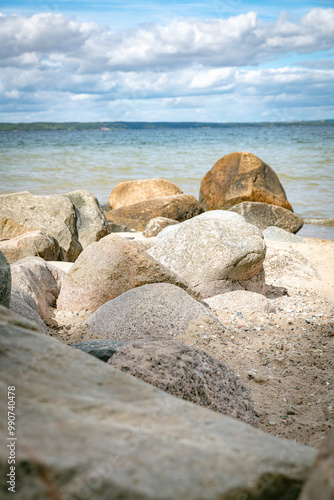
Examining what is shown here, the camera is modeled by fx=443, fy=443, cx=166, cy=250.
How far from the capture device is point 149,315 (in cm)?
406

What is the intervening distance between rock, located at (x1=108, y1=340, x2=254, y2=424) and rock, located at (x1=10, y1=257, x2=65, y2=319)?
7.23 ft

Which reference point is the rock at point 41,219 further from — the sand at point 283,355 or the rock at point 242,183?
the rock at point 242,183

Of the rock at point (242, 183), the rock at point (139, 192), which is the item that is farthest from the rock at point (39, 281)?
the rock at point (139, 192)

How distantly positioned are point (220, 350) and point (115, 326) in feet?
3.24

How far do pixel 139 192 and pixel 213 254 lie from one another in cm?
773

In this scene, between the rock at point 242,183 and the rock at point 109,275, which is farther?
the rock at point 242,183

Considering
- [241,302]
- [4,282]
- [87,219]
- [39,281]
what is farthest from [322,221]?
[4,282]

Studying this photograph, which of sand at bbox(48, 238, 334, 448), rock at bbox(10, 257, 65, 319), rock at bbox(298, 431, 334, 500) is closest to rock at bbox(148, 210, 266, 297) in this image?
sand at bbox(48, 238, 334, 448)

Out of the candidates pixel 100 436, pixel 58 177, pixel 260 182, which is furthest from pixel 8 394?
pixel 58 177

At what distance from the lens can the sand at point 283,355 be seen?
302cm

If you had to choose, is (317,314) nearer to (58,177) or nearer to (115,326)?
(115,326)

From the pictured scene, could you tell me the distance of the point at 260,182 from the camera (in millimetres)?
11781

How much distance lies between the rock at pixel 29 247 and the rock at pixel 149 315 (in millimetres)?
2468

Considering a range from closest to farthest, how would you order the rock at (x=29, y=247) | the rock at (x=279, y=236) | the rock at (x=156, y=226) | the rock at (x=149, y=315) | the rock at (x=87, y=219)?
the rock at (x=149, y=315) → the rock at (x=29, y=247) → the rock at (x=87, y=219) → the rock at (x=156, y=226) → the rock at (x=279, y=236)
